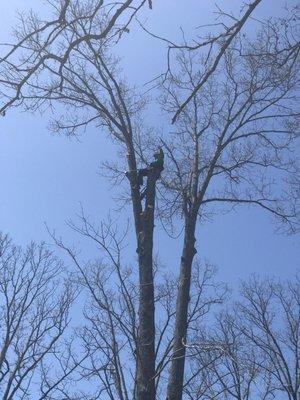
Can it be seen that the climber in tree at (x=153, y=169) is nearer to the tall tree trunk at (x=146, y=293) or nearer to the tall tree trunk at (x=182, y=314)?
the tall tree trunk at (x=146, y=293)

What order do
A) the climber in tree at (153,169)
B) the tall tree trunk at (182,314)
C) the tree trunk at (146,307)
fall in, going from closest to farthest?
the tree trunk at (146,307) < the tall tree trunk at (182,314) < the climber in tree at (153,169)

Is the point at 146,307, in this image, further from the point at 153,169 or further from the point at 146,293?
the point at 153,169

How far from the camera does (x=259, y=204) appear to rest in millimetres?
10086

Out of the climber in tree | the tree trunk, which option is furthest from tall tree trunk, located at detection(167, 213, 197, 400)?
the climber in tree

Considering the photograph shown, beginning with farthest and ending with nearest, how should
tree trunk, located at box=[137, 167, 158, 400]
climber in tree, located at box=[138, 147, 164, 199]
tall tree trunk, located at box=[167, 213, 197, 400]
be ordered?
climber in tree, located at box=[138, 147, 164, 199], tall tree trunk, located at box=[167, 213, 197, 400], tree trunk, located at box=[137, 167, 158, 400]

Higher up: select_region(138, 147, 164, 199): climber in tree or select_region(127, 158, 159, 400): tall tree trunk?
select_region(138, 147, 164, 199): climber in tree

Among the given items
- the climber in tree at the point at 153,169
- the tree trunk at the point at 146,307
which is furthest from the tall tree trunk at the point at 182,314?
the climber in tree at the point at 153,169

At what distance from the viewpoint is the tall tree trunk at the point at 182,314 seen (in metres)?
7.35

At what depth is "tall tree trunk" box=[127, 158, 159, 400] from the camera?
673cm

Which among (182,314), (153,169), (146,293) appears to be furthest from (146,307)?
(153,169)

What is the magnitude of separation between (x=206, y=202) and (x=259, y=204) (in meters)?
0.99

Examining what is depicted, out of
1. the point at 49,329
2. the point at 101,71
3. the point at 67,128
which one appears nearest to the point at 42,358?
the point at 49,329

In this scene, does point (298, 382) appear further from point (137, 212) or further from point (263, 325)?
point (137, 212)

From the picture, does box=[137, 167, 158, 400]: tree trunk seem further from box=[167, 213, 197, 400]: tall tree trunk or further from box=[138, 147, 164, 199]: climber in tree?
box=[167, 213, 197, 400]: tall tree trunk
